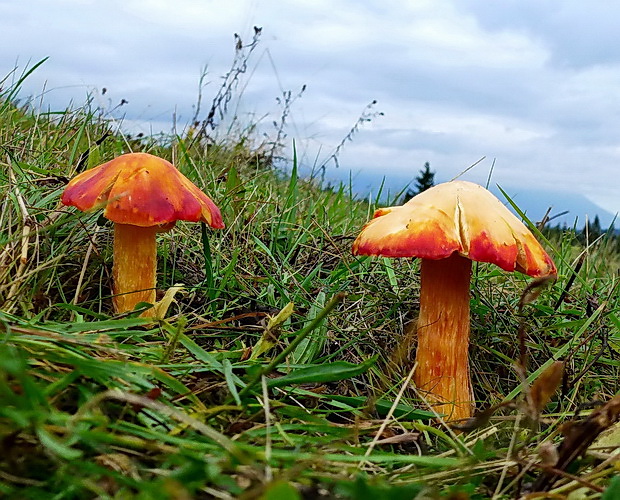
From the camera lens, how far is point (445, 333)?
2.06 m

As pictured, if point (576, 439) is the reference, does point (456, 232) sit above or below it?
above

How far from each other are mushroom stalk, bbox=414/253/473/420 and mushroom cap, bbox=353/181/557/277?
206mm

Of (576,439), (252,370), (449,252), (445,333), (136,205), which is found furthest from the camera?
(445,333)

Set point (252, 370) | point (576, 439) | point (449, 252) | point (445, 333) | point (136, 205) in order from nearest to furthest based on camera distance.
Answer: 1. point (576, 439)
2. point (252, 370)
3. point (449, 252)
4. point (136, 205)
5. point (445, 333)

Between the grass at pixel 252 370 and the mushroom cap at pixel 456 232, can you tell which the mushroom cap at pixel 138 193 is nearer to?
the grass at pixel 252 370

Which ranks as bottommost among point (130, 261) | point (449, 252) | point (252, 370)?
point (252, 370)

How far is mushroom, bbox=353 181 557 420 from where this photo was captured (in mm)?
1783

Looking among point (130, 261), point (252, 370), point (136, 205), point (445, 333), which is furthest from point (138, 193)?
point (445, 333)

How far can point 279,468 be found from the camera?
1.17m

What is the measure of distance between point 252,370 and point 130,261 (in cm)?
79

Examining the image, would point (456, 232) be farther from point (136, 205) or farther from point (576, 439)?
point (136, 205)

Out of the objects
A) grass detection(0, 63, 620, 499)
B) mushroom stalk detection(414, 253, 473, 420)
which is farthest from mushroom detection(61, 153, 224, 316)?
mushroom stalk detection(414, 253, 473, 420)

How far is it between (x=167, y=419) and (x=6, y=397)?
32 cm

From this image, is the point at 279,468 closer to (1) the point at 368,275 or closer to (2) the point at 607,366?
(1) the point at 368,275
